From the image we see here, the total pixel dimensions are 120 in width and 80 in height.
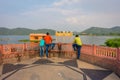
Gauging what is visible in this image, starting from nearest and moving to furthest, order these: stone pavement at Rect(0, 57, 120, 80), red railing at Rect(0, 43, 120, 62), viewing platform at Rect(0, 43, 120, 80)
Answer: stone pavement at Rect(0, 57, 120, 80) < viewing platform at Rect(0, 43, 120, 80) < red railing at Rect(0, 43, 120, 62)

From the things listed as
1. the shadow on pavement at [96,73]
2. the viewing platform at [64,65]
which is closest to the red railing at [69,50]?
the viewing platform at [64,65]

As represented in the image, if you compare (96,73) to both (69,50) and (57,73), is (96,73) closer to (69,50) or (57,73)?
(57,73)

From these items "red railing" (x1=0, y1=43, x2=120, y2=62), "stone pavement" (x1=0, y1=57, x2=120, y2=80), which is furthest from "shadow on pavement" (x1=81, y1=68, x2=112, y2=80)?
"red railing" (x1=0, y1=43, x2=120, y2=62)

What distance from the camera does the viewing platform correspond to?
1104 cm

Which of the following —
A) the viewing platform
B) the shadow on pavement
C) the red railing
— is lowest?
the shadow on pavement

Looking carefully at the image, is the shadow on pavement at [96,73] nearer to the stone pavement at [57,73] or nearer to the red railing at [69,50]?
the stone pavement at [57,73]

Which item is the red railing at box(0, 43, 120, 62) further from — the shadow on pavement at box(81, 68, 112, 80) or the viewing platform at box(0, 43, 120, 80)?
the shadow on pavement at box(81, 68, 112, 80)

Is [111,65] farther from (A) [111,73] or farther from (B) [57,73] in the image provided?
(B) [57,73]

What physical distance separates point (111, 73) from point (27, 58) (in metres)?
7.79

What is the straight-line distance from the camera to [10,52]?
15.2 meters

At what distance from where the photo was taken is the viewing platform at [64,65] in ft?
36.2

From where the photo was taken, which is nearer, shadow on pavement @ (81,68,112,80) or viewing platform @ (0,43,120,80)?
viewing platform @ (0,43,120,80)

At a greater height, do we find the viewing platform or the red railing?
the red railing

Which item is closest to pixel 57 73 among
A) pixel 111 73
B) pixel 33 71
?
pixel 33 71
